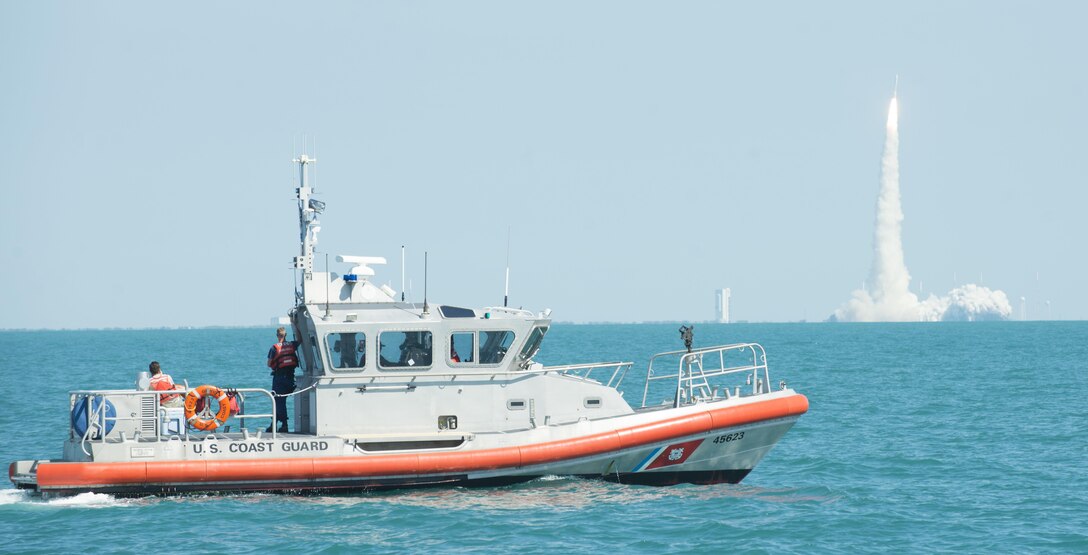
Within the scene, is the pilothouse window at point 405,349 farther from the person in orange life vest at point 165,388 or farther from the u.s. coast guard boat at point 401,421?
the person in orange life vest at point 165,388

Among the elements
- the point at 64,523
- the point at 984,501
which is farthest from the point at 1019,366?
the point at 64,523

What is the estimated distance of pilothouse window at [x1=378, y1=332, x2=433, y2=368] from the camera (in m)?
16.4

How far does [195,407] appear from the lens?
53.6ft

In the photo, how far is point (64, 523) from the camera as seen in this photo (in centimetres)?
1490

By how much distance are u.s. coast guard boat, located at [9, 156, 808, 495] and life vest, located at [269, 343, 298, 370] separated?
6.6 inches

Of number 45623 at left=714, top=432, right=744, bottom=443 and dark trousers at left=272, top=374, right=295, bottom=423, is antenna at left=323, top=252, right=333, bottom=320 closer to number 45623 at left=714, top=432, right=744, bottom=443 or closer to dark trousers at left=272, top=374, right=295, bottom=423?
dark trousers at left=272, top=374, right=295, bottom=423

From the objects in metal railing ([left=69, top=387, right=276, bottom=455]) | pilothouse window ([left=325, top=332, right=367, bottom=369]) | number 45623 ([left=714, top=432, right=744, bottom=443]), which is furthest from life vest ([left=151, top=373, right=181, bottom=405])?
number 45623 ([left=714, top=432, right=744, bottom=443])

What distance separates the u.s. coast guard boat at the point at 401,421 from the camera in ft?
52.0

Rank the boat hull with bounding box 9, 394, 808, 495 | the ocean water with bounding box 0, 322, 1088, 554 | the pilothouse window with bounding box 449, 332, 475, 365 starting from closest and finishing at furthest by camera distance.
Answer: the ocean water with bounding box 0, 322, 1088, 554, the boat hull with bounding box 9, 394, 808, 495, the pilothouse window with bounding box 449, 332, 475, 365

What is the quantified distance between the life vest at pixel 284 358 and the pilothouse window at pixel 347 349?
1087 mm

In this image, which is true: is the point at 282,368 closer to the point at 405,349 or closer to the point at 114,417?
the point at 405,349

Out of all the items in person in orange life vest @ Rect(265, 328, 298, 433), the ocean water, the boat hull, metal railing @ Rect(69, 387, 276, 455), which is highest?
person in orange life vest @ Rect(265, 328, 298, 433)

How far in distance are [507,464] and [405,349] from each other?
197 centimetres

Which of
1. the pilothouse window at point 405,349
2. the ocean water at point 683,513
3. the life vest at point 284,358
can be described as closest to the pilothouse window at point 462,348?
the pilothouse window at point 405,349
